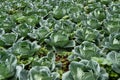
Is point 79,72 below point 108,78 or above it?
above

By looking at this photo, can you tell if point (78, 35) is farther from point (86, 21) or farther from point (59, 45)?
point (86, 21)

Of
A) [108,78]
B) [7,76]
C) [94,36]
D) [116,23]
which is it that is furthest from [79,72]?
[116,23]

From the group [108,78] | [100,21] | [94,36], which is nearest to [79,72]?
[108,78]

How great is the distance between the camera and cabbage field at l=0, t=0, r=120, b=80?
10.0 ft

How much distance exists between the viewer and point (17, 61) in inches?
145

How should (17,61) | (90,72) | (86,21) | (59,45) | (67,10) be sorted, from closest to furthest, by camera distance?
(90,72)
(17,61)
(59,45)
(86,21)
(67,10)

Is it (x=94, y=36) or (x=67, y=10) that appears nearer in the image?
(x=94, y=36)

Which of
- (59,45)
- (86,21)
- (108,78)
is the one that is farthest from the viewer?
(86,21)

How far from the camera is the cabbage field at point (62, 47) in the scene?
305cm

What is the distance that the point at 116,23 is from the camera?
4359mm

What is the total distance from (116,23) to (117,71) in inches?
51.9

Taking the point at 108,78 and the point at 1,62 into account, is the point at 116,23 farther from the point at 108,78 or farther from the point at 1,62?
the point at 1,62

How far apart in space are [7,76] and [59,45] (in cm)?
99

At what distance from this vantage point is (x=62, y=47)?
4078 millimetres
